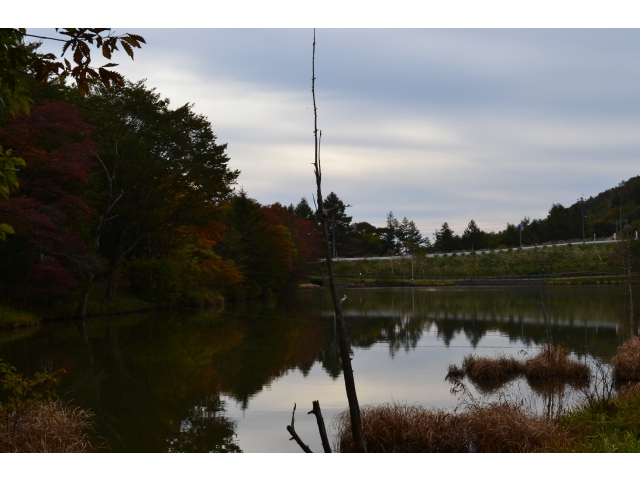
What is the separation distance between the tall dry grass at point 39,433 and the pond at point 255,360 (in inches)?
62.6

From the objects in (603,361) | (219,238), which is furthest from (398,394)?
(219,238)

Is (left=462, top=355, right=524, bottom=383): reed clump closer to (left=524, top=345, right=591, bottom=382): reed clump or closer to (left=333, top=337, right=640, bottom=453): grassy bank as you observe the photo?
(left=524, top=345, right=591, bottom=382): reed clump

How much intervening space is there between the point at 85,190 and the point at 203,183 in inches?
268

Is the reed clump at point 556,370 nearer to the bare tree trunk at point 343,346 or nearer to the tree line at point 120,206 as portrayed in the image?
the bare tree trunk at point 343,346

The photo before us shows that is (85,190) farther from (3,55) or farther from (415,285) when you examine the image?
(415,285)

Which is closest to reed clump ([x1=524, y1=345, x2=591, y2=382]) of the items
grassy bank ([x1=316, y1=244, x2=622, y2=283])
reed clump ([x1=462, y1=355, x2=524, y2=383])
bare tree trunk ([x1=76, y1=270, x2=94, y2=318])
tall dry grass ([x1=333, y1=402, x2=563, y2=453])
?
reed clump ([x1=462, y1=355, x2=524, y2=383])

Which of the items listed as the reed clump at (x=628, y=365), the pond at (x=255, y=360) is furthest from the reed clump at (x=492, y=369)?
the reed clump at (x=628, y=365)

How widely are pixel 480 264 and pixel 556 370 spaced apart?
5646 centimetres

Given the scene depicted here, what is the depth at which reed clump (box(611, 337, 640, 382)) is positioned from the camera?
456 inches

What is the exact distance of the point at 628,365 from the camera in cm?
1167

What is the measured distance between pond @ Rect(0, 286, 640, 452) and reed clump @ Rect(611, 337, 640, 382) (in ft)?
1.95

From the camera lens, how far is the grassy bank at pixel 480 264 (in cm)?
6103

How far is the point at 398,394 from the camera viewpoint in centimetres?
1141

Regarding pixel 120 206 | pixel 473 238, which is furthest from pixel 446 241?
pixel 120 206
